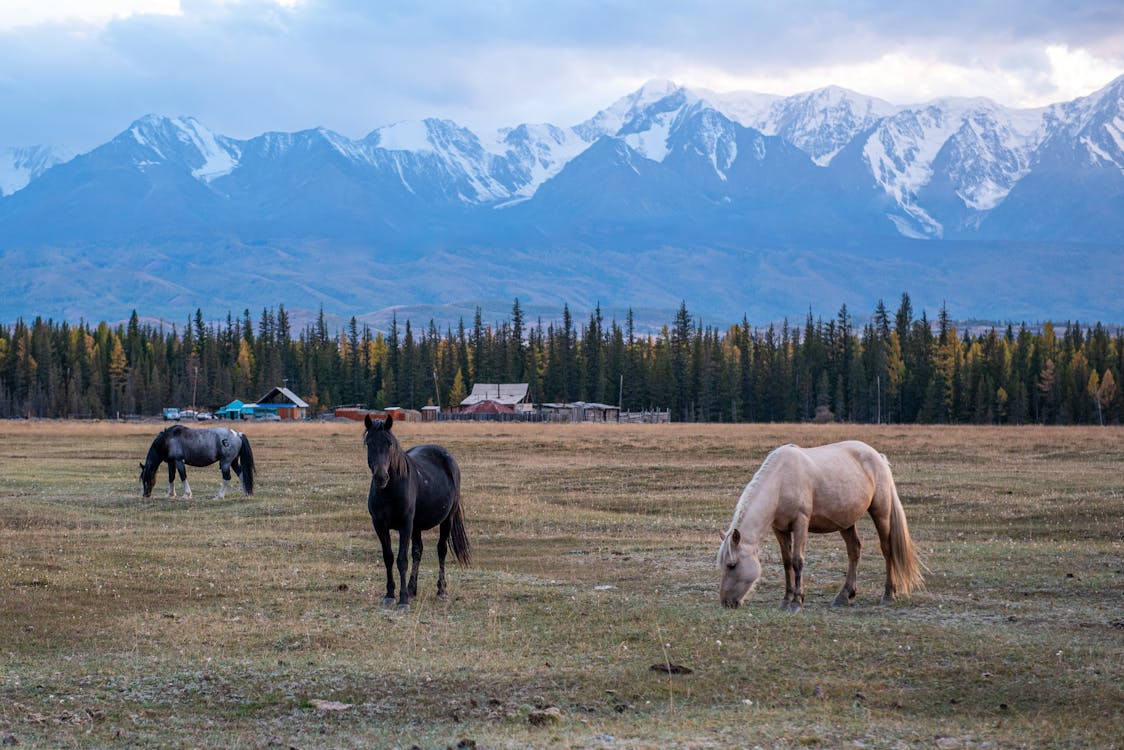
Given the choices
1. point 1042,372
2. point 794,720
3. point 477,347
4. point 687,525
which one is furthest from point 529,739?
point 477,347

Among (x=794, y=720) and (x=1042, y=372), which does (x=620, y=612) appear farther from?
(x=1042, y=372)

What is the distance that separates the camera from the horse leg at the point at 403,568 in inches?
735

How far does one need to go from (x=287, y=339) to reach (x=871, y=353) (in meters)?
91.2

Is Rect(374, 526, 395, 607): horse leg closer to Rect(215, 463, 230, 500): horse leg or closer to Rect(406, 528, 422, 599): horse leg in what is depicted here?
Rect(406, 528, 422, 599): horse leg

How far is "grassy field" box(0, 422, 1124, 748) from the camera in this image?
39.2 ft

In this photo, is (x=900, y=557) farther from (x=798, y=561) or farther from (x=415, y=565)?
(x=415, y=565)

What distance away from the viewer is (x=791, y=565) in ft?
60.2

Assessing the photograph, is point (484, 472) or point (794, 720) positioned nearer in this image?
point (794, 720)

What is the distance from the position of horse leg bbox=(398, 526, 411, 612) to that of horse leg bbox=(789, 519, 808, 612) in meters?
5.72

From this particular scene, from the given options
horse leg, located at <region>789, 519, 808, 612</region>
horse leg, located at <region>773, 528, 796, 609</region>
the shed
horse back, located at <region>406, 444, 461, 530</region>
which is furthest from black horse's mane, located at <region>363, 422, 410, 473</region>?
the shed

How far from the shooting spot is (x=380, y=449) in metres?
18.3

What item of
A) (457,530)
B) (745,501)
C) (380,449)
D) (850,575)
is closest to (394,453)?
(380,449)

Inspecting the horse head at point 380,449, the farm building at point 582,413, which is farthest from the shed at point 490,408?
the horse head at point 380,449

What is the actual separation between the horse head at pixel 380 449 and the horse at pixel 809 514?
16.5 feet
